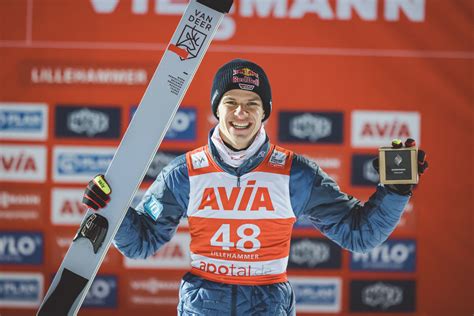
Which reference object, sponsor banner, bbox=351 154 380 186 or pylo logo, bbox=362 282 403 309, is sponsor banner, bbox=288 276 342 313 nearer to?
pylo logo, bbox=362 282 403 309

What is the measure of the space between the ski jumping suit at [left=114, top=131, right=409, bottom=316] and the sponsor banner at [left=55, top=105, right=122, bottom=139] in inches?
67.7

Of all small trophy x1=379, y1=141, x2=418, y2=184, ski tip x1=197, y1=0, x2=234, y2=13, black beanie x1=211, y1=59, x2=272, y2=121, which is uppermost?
ski tip x1=197, y1=0, x2=234, y2=13

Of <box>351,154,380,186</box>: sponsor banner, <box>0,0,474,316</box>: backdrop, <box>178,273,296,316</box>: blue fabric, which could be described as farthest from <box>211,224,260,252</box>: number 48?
<box>351,154,380,186</box>: sponsor banner

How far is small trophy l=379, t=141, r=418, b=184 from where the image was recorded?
6.33 ft

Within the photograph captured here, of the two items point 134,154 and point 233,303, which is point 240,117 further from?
point 233,303

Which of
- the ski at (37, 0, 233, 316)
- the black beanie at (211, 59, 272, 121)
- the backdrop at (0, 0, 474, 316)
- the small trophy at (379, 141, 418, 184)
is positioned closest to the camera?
the small trophy at (379, 141, 418, 184)

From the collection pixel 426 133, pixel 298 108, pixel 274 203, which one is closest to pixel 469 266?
pixel 426 133

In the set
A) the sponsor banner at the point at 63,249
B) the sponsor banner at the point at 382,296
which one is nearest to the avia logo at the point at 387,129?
the sponsor banner at the point at 382,296

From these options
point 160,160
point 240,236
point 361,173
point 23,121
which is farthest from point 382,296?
point 23,121

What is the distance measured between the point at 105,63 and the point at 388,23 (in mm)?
1705

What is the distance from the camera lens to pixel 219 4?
2.16 m

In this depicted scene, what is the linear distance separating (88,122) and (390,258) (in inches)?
78.8

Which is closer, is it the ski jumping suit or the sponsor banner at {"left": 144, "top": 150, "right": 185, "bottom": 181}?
the ski jumping suit

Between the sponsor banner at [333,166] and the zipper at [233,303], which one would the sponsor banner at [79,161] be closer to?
the sponsor banner at [333,166]
